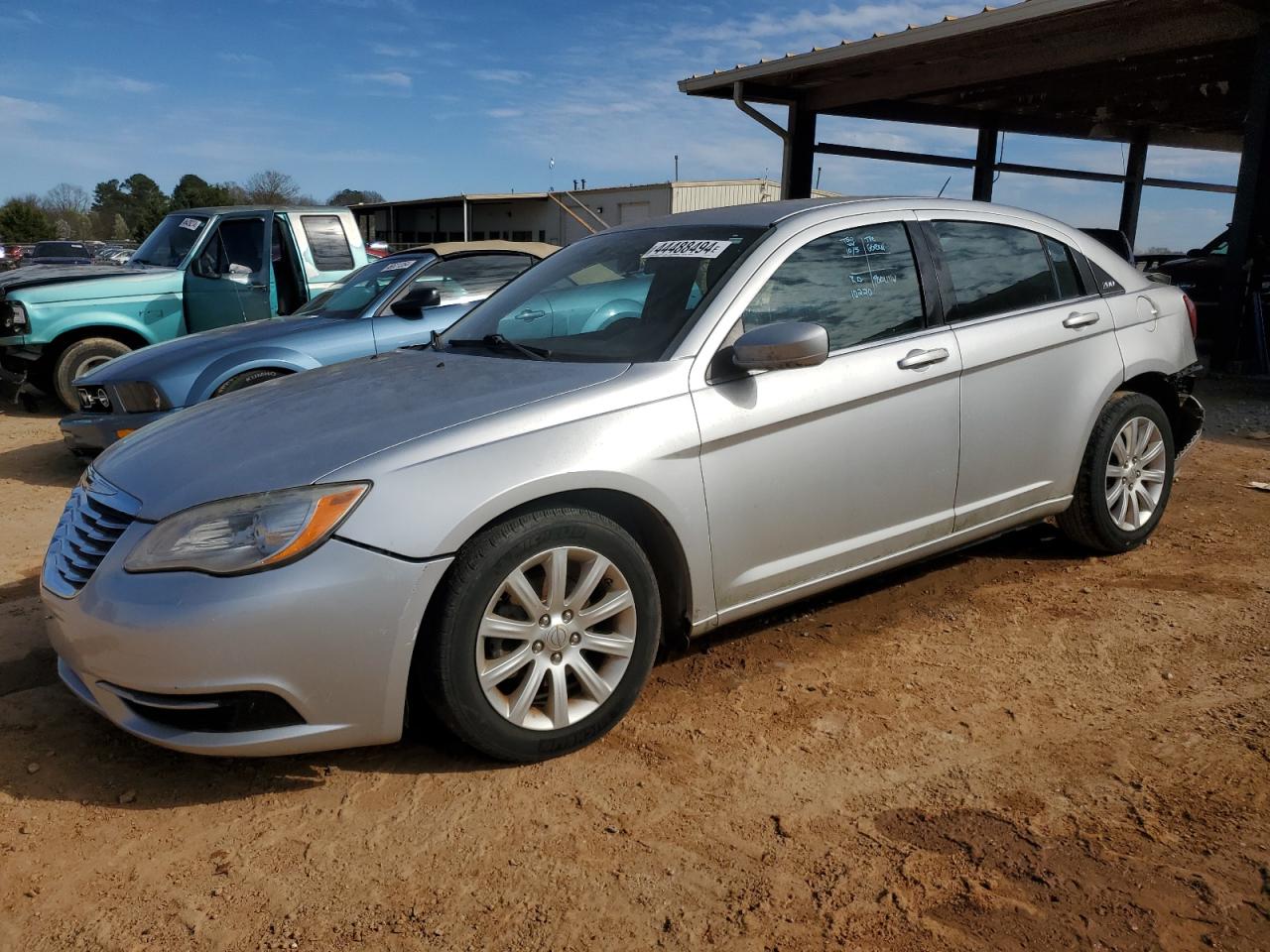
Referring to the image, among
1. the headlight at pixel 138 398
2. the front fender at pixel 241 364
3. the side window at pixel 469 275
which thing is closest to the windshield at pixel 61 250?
the side window at pixel 469 275

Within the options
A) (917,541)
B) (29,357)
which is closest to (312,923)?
(917,541)

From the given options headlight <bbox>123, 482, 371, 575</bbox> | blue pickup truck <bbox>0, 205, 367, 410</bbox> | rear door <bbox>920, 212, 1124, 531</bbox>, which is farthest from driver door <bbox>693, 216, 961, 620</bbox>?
blue pickup truck <bbox>0, 205, 367, 410</bbox>

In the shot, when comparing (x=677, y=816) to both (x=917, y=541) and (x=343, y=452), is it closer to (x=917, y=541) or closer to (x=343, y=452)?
(x=343, y=452)

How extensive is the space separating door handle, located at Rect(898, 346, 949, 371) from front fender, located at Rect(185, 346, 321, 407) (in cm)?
405

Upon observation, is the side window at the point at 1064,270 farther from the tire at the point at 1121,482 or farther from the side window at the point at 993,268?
the tire at the point at 1121,482

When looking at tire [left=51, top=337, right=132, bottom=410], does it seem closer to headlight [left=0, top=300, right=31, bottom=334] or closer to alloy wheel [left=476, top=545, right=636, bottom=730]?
headlight [left=0, top=300, right=31, bottom=334]

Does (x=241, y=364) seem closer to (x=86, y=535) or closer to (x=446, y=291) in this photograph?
(x=446, y=291)

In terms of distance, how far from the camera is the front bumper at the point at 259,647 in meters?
2.47

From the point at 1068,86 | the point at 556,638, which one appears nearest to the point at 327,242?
the point at 556,638

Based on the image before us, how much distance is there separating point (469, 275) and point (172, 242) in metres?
3.99

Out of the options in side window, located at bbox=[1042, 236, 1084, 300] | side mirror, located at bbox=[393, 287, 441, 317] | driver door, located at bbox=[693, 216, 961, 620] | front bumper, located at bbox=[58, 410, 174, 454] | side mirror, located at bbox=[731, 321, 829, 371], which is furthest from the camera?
front bumper, located at bbox=[58, 410, 174, 454]

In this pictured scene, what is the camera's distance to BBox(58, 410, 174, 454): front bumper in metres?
6.23

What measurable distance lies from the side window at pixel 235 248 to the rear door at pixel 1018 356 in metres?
7.11

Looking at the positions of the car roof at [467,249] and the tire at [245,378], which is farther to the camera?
the car roof at [467,249]
